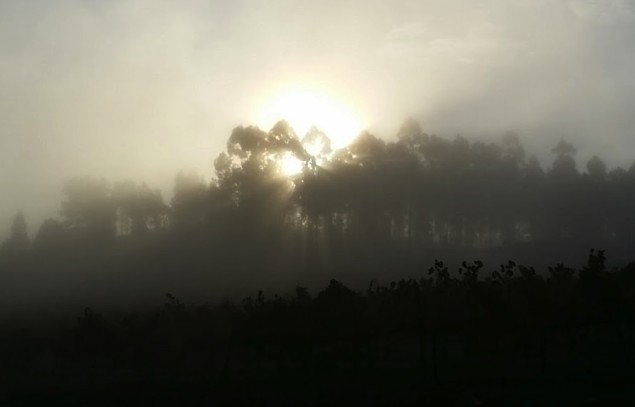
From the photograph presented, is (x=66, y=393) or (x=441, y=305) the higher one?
(x=441, y=305)

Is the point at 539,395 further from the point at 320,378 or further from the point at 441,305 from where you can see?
the point at 320,378

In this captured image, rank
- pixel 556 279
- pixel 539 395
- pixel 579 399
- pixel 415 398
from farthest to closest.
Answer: pixel 556 279, pixel 415 398, pixel 539 395, pixel 579 399

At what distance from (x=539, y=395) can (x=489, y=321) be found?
1856 cm

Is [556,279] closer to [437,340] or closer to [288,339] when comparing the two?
[437,340]

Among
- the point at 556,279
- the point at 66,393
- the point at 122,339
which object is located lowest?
the point at 66,393

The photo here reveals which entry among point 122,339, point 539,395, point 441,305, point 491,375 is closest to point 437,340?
point 441,305

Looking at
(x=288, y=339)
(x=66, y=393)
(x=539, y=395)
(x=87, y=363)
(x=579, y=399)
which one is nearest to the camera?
(x=579, y=399)

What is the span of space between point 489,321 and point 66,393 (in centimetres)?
5448

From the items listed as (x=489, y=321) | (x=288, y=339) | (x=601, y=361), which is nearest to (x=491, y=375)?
(x=489, y=321)

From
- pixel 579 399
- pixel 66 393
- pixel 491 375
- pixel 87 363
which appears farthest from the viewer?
pixel 87 363

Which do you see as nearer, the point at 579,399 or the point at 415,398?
the point at 579,399

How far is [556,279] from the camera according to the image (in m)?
84.6

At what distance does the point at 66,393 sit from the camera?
101 meters

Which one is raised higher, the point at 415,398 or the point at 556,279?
the point at 556,279
